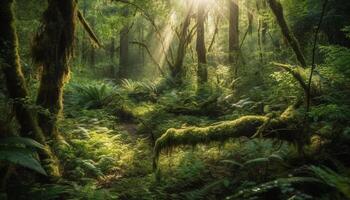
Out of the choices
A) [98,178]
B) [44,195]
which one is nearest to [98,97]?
[98,178]

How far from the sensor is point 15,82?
609 centimetres

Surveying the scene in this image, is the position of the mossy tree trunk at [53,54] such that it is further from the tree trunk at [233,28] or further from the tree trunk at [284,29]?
the tree trunk at [233,28]

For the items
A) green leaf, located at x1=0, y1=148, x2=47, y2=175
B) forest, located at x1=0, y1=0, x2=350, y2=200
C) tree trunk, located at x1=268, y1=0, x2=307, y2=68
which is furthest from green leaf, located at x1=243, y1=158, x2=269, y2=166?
tree trunk, located at x1=268, y1=0, x2=307, y2=68

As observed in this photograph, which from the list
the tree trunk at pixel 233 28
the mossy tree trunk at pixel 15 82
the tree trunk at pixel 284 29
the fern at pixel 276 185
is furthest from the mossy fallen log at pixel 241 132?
the tree trunk at pixel 233 28

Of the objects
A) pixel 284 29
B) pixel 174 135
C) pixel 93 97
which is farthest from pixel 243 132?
pixel 93 97

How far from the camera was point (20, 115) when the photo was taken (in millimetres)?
6125

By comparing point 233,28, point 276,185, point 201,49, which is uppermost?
point 233,28

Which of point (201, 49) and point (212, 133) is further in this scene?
point (201, 49)

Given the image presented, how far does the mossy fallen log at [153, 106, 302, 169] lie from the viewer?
5.87 m

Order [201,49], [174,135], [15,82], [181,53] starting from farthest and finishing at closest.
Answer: [181,53] < [201,49] < [174,135] < [15,82]

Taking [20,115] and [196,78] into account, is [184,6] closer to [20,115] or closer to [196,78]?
[196,78]

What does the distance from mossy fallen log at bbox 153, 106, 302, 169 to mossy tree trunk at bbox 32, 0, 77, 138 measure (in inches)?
87.4

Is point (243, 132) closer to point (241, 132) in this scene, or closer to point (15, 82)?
point (241, 132)

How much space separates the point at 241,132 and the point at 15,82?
3.63 m
